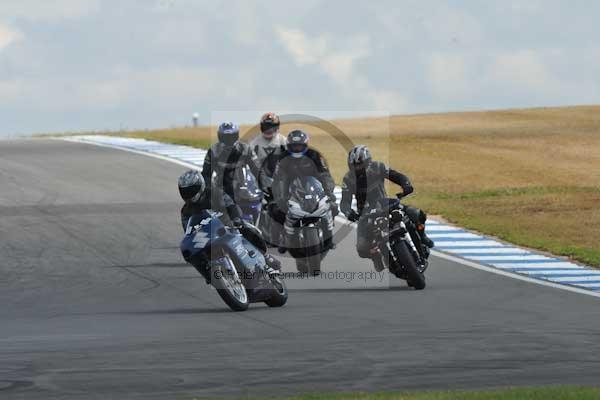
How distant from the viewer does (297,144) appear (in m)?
18.0

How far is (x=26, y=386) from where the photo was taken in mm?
9914

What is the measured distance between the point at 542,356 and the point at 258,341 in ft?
8.39

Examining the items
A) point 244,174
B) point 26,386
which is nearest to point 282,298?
point 244,174

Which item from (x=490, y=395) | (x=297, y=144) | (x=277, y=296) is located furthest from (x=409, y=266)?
(x=490, y=395)

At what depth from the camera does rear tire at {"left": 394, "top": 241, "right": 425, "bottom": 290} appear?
16734 millimetres

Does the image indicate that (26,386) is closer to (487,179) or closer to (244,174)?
(244,174)

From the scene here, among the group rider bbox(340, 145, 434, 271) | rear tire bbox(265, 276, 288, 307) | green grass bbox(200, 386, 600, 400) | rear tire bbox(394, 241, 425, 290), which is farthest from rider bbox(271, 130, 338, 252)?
green grass bbox(200, 386, 600, 400)

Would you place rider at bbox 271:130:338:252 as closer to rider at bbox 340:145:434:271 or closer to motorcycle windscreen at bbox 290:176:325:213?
motorcycle windscreen at bbox 290:176:325:213

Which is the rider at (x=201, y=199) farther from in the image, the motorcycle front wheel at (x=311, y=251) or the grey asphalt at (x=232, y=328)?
the motorcycle front wheel at (x=311, y=251)

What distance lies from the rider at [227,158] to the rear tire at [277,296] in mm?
3664

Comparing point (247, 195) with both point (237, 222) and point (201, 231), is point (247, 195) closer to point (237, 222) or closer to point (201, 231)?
point (237, 222)

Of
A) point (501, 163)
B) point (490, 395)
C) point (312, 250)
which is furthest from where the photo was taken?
point (501, 163)

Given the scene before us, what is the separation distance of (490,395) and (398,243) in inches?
298

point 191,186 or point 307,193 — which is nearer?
point 191,186
